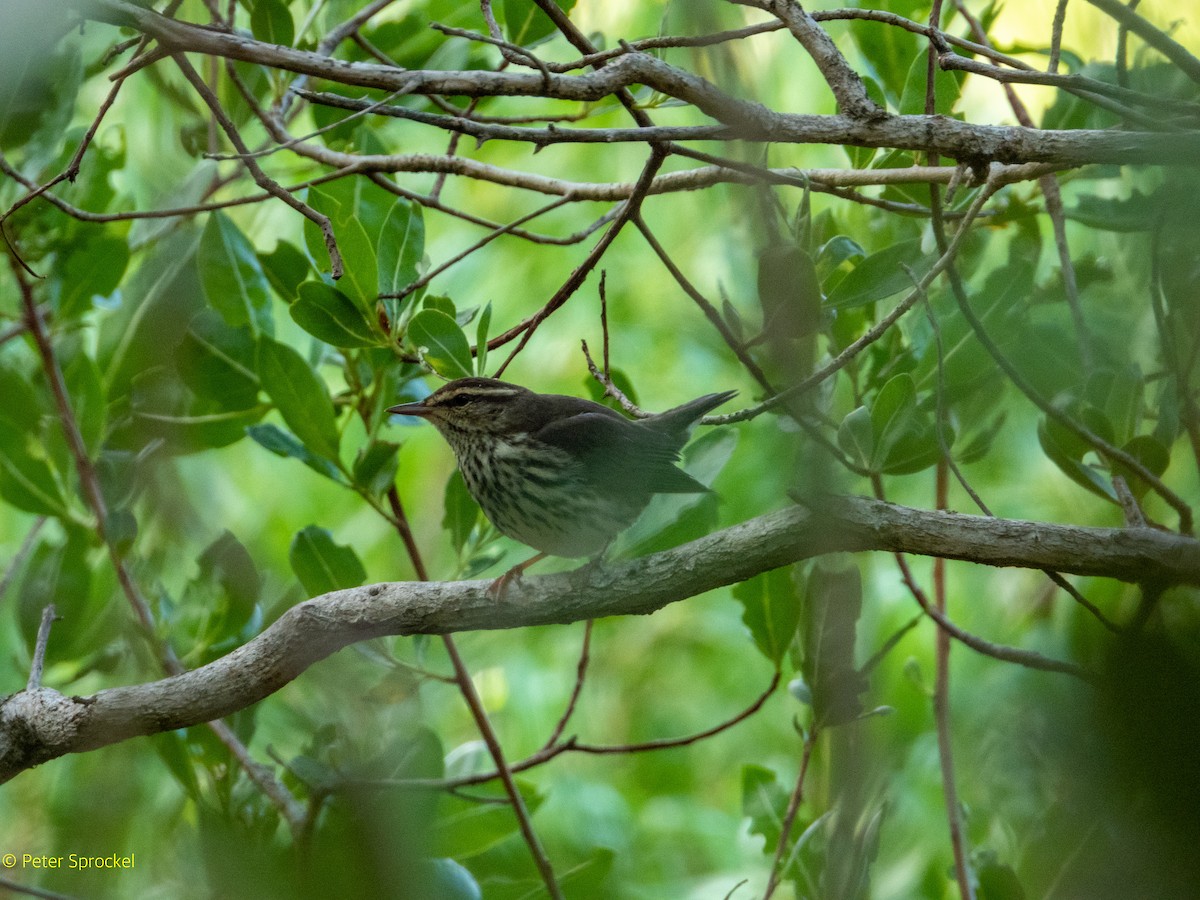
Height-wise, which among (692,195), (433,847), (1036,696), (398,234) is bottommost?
(433,847)

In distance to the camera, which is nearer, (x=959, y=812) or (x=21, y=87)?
(x=959, y=812)

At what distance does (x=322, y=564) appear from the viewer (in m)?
2.74

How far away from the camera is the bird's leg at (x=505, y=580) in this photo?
2168mm

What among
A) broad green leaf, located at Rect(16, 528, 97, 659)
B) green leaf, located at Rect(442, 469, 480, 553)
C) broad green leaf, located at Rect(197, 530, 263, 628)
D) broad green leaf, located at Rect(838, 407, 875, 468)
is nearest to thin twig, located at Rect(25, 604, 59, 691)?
broad green leaf, located at Rect(197, 530, 263, 628)

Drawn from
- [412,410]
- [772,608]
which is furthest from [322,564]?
[772,608]

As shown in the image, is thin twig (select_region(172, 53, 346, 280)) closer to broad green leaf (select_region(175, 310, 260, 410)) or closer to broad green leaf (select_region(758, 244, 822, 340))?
broad green leaf (select_region(175, 310, 260, 410))

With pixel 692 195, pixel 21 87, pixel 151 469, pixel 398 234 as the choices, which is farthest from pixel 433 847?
pixel 692 195

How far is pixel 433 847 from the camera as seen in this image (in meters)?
2.56

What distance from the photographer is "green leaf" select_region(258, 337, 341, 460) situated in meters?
2.68

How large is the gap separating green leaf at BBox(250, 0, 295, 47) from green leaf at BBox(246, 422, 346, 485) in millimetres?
935

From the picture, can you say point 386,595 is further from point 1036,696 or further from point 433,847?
point 1036,696

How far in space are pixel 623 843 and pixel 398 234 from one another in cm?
234

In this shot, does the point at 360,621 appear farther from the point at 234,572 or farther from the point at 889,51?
the point at 889,51

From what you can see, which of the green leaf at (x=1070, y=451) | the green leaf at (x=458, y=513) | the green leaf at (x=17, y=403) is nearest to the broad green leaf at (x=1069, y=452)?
the green leaf at (x=1070, y=451)
